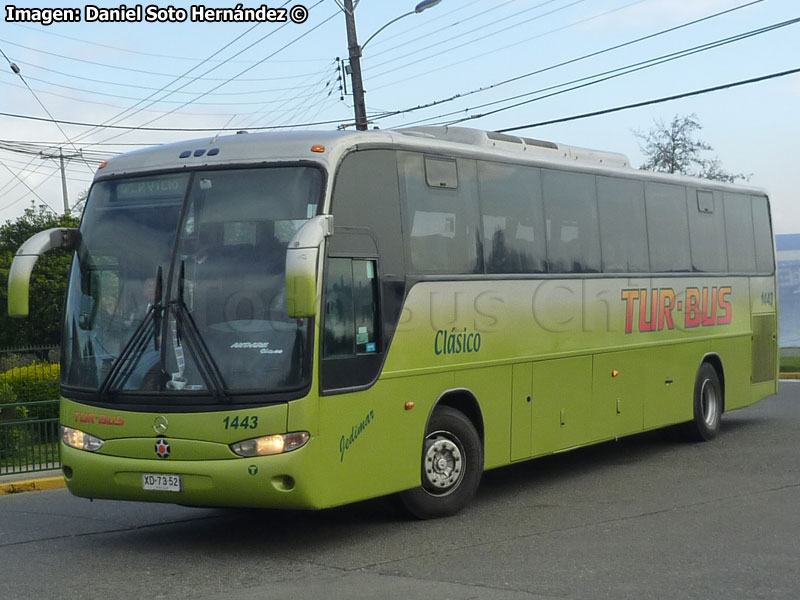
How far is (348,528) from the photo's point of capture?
34.1ft

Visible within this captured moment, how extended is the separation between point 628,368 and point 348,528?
16.3 ft

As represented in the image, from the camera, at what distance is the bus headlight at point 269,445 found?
904 centimetres

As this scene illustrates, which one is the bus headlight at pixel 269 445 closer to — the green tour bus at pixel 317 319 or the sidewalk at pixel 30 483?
the green tour bus at pixel 317 319

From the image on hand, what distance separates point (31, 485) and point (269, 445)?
667 cm

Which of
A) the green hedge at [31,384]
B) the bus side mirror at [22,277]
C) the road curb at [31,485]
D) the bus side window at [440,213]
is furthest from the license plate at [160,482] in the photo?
the green hedge at [31,384]

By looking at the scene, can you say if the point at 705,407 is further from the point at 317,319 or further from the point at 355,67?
the point at 355,67

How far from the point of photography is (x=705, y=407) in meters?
16.2

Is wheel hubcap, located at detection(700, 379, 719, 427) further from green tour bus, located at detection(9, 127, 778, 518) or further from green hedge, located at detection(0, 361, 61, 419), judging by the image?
green hedge, located at detection(0, 361, 61, 419)

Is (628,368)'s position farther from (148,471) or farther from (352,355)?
(148,471)

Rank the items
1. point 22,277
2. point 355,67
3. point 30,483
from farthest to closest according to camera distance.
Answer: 1. point 355,67
2. point 30,483
3. point 22,277

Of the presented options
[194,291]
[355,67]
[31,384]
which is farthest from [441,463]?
[355,67]

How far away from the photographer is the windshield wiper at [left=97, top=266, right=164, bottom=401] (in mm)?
9367

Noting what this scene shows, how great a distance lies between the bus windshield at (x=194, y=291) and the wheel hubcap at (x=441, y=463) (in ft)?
6.60

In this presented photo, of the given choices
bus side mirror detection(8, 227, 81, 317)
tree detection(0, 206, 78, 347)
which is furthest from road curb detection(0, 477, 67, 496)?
tree detection(0, 206, 78, 347)
